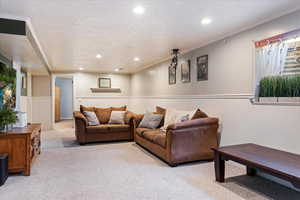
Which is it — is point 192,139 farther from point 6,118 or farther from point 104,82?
point 104,82

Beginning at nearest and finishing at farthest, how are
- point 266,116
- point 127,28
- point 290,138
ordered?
1. point 290,138
2. point 266,116
3. point 127,28

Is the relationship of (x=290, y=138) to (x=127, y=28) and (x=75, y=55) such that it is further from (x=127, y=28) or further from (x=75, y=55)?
(x=75, y=55)

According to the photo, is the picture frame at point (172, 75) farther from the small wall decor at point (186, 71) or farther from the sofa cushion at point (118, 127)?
the sofa cushion at point (118, 127)

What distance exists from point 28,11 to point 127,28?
124cm

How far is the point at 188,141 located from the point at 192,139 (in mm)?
79

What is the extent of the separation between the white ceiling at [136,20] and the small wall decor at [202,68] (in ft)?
0.92

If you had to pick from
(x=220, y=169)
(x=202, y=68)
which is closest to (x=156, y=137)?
(x=220, y=169)

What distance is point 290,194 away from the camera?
2348 millimetres

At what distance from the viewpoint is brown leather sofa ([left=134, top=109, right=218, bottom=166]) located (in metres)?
3.25

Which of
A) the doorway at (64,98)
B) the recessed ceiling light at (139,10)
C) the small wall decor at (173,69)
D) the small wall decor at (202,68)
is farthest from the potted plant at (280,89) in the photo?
the doorway at (64,98)

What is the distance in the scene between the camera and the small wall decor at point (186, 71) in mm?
4426

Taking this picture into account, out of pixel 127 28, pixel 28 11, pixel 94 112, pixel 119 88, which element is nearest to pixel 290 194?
pixel 127 28

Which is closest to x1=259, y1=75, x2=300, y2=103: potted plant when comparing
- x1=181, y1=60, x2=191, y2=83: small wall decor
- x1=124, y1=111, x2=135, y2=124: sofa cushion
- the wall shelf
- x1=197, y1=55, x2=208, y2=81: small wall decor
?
x1=197, y1=55, x2=208, y2=81: small wall decor

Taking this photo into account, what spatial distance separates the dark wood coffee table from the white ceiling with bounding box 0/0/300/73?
5.53ft
